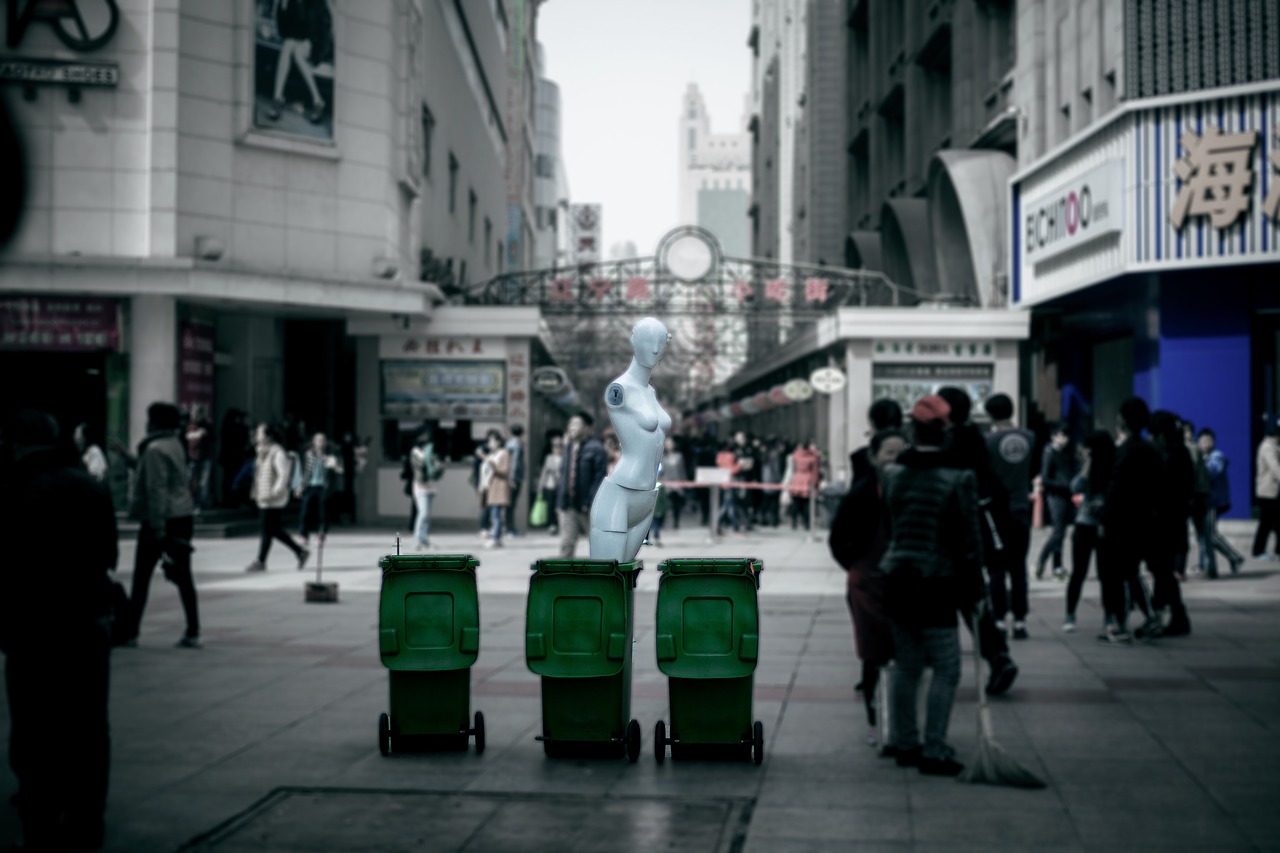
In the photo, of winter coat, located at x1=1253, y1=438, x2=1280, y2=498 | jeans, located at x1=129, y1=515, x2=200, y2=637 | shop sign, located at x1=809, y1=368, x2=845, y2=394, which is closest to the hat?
jeans, located at x1=129, y1=515, x2=200, y2=637

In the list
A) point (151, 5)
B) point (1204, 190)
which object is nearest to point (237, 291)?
point (151, 5)

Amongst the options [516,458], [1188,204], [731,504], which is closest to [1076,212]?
[1188,204]

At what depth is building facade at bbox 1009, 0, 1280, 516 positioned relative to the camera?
21.9 metres

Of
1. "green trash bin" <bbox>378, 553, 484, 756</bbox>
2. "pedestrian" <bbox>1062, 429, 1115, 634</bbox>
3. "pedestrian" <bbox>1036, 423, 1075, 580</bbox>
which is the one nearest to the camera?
"green trash bin" <bbox>378, 553, 484, 756</bbox>

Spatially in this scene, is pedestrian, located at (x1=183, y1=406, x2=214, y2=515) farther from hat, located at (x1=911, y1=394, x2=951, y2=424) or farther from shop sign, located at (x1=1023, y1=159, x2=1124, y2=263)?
hat, located at (x1=911, y1=394, x2=951, y2=424)

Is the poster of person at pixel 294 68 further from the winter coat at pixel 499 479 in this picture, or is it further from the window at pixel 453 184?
the window at pixel 453 184

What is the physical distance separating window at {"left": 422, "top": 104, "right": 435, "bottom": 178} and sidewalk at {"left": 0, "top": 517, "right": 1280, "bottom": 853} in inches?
878

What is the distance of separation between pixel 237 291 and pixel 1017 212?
15501 millimetres

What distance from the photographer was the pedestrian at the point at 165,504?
10.5 m

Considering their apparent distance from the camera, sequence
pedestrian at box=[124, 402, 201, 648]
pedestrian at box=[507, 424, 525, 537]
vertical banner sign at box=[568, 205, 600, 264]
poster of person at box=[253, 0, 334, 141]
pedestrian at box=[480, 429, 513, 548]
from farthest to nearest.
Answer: vertical banner sign at box=[568, 205, 600, 264] → poster of person at box=[253, 0, 334, 141] → pedestrian at box=[507, 424, 525, 537] → pedestrian at box=[480, 429, 513, 548] → pedestrian at box=[124, 402, 201, 648]

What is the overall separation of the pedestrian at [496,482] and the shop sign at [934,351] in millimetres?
10029

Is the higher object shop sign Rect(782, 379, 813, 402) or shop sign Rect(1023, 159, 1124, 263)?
shop sign Rect(1023, 159, 1124, 263)

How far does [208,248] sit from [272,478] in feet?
27.7

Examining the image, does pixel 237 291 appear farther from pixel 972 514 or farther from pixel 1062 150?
pixel 972 514
